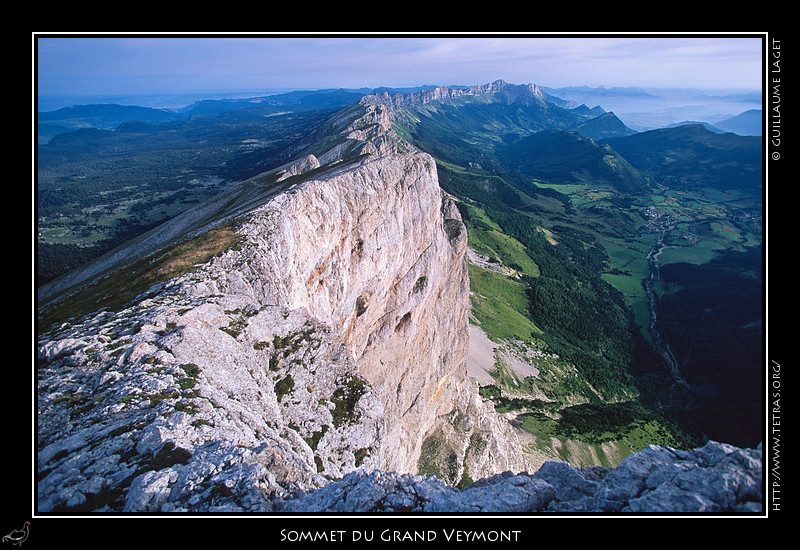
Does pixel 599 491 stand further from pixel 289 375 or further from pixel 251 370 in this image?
pixel 251 370

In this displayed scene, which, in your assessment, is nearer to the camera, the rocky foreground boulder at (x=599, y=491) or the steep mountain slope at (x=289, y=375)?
the rocky foreground boulder at (x=599, y=491)

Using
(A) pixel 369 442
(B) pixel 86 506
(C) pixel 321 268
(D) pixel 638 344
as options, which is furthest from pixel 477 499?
(D) pixel 638 344

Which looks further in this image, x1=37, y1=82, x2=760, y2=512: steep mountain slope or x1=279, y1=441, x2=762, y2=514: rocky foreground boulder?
x1=37, y1=82, x2=760, y2=512: steep mountain slope
